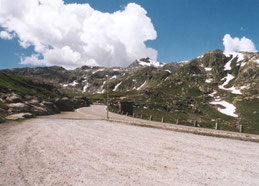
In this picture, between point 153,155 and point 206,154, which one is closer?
point 153,155

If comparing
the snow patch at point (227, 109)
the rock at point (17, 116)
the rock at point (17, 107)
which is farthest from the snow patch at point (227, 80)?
the rock at point (17, 116)

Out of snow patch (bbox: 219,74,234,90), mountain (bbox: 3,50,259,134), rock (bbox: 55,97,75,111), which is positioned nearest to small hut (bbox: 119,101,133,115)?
mountain (bbox: 3,50,259,134)

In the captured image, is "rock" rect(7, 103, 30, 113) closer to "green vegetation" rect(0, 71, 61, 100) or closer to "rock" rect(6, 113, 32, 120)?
"rock" rect(6, 113, 32, 120)

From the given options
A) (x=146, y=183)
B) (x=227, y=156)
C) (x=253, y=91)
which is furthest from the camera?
(x=253, y=91)

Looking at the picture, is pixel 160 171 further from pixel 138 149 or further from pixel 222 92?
pixel 222 92

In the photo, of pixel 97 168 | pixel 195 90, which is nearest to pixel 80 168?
pixel 97 168

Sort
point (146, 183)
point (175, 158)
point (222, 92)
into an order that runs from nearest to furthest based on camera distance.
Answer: point (146, 183)
point (175, 158)
point (222, 92)

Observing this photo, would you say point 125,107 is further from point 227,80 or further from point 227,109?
point 227,80

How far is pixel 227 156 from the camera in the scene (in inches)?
484

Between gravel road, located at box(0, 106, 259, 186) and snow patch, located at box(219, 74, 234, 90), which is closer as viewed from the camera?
gravel road, located at box(0, 106, 259, 186)

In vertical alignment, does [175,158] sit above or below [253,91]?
below

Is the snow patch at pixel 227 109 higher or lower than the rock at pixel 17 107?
higher

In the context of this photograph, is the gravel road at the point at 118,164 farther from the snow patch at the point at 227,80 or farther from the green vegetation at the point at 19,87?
the snow patch at the point at 227,80

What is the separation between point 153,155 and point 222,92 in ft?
542
